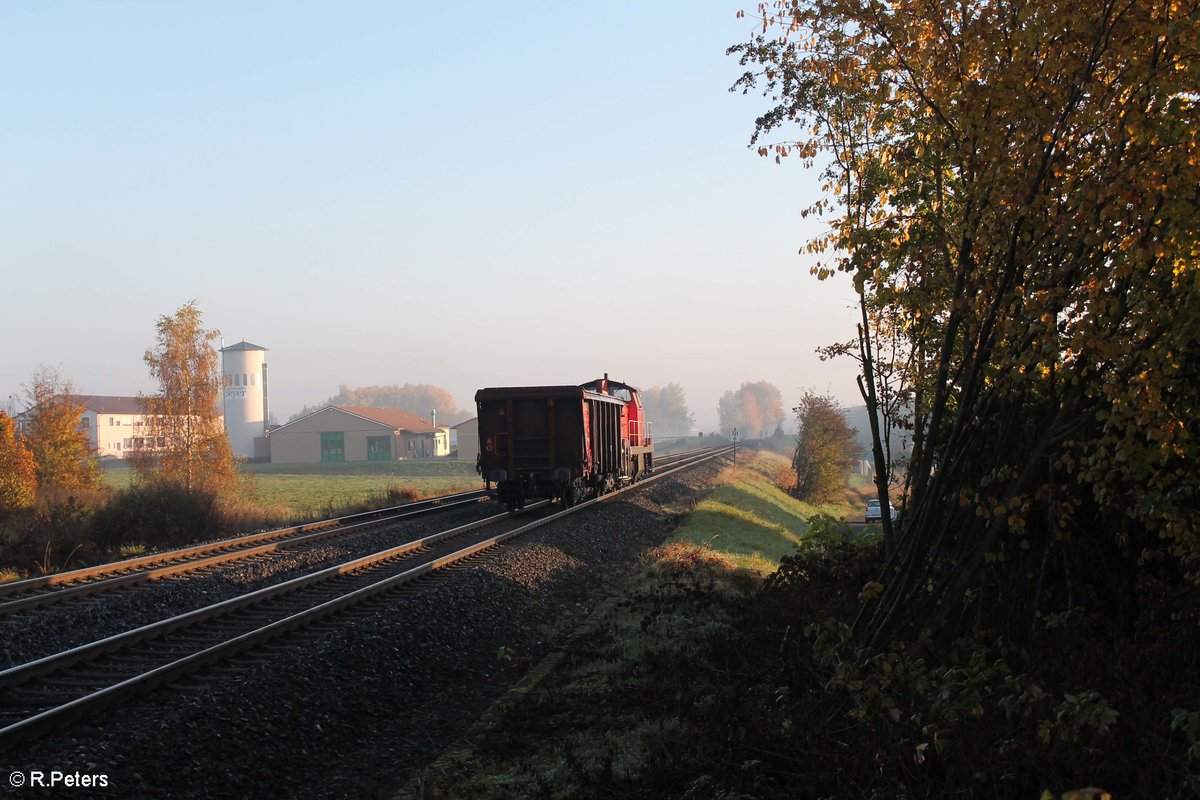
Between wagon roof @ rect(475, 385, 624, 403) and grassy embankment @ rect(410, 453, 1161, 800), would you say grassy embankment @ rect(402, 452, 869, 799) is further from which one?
wagon roof @ rect(475, 385, 624, 403)

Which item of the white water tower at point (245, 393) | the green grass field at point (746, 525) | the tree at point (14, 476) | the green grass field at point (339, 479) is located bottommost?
the green grass field at point (746, 525)

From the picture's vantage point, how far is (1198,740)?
4301mm

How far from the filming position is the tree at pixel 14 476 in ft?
78.9

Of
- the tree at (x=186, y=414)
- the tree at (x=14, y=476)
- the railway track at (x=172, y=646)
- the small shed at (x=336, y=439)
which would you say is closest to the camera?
the railway track at (x=172, y=646)

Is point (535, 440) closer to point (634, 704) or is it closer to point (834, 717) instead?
point (634, 704)

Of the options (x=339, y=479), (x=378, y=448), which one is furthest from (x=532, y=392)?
(x=378, y=448)

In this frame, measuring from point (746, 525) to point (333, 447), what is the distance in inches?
2790

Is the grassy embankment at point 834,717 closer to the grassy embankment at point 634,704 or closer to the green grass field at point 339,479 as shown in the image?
the grassy embankment at point 634,704

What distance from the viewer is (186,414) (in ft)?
135

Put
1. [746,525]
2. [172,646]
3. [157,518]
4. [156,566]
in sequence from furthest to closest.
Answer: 1. [746,525]
2. [157,518]
3. [156,566]
4. [172,646]

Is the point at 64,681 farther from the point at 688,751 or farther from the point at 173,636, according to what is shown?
the point at 688,751

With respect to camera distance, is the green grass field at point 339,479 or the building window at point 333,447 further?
the building window at point 333,447

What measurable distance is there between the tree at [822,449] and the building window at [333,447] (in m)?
52.2

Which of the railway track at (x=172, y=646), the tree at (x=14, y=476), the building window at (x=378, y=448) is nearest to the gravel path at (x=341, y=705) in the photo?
the railway track at (x=172, y=646)
